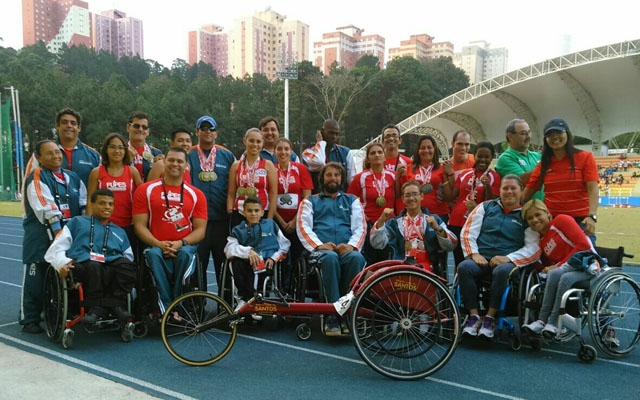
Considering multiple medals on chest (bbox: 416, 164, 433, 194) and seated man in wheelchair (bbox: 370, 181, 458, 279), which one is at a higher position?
multiple medals on chest (bbox: 416, 164, 433, 194)

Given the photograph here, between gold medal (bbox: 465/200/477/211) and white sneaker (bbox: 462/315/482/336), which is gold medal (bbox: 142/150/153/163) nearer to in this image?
gold medal (bbox: 465/200/477/211)

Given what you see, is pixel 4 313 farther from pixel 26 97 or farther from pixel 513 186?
pixel 26 97

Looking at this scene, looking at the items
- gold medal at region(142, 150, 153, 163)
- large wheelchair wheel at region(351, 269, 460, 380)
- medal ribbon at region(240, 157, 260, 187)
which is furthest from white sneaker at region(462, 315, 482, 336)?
gold medal at region(142, 150, 153, 163)

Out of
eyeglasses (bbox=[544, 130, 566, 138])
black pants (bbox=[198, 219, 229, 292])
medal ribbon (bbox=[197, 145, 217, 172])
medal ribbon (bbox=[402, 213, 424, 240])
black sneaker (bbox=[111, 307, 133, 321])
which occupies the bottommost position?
black sneaker (bbox=[111, 307, 133, 321])

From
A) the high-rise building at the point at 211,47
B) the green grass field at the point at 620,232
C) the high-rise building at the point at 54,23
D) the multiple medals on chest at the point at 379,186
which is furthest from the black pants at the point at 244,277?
the high-rise building at the point at 54,23

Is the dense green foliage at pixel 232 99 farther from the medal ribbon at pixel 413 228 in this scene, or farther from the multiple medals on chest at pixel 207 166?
the medal ribbon at pixel 413 228

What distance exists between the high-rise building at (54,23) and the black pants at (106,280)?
9936 cm

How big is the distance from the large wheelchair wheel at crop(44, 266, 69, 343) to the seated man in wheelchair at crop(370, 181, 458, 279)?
2.34m

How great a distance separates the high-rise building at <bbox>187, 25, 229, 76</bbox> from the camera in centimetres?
9300

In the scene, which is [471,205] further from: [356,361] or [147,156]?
[147,156]

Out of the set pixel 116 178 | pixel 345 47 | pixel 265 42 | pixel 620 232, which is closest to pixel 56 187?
pixel 116 178

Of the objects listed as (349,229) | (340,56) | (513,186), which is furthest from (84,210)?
(340,56)

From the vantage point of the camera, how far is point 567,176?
12.4ft

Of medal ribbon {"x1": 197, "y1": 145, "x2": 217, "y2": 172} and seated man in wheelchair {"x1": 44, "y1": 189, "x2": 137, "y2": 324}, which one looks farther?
medal ribbon {"x1": 197, "y1": 145, "x2": 217, "y2": 172}
